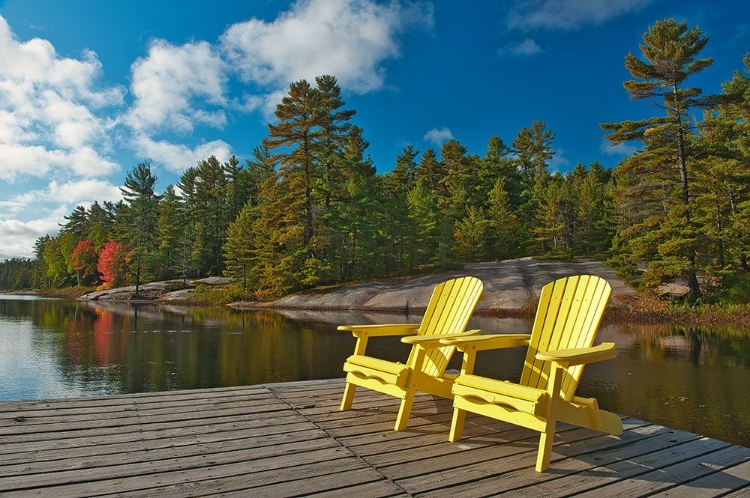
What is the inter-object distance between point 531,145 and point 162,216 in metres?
36.3

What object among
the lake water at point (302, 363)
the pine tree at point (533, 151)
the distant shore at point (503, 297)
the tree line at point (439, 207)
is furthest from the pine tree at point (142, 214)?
the pine tree at point (533, 151)

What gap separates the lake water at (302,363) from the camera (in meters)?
6.09

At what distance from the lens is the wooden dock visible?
7.07 feet

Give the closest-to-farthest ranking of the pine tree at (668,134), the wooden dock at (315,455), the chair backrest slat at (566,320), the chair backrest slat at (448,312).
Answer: the wooden dock at (315,455) < the chair backrest slat at (566,320) < the chair backrest slat at (448,312) < the pine tree at (668,134)

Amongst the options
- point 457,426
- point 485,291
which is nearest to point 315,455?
point 457,426

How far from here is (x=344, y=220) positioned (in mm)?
27484

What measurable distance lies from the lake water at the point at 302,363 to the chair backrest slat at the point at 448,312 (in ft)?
10.1

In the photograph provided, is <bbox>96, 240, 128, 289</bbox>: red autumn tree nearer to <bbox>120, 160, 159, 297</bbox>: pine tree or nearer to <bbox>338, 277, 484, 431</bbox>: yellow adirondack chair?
<bbox>120, 160, 159, 297</bbox>: pine tree

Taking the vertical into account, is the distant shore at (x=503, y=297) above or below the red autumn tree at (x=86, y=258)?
below

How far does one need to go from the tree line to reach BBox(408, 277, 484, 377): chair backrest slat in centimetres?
1596

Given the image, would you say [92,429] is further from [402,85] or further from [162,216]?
[162,216]

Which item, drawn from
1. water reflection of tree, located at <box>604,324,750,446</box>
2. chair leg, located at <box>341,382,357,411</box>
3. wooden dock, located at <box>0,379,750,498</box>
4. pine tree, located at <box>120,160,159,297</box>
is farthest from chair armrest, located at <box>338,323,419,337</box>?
pine tree, located at <box>120,160,159,297</box>

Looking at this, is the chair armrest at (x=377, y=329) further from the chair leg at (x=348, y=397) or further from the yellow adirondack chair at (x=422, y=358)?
the chair leg at (x=348, y=397)

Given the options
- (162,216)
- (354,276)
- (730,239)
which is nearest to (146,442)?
(730,239)
